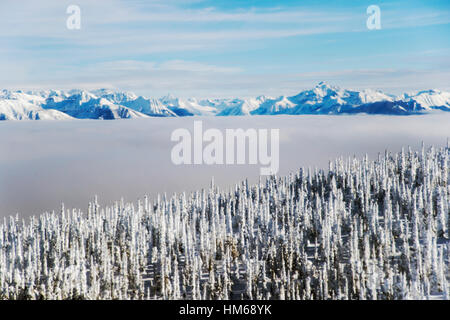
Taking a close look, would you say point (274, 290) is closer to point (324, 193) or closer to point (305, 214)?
point (305, 214)

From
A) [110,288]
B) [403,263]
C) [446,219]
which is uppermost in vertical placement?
[446,219]

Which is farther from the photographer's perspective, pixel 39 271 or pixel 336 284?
pixel 39 271

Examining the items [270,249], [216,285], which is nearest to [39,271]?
[216,285]

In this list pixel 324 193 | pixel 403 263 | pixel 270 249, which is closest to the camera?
pixel 403 263
